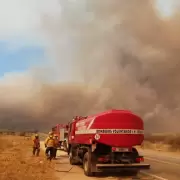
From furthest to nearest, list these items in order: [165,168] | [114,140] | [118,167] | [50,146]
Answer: [50,146]
[165,168]
[114,140]
[118,167]

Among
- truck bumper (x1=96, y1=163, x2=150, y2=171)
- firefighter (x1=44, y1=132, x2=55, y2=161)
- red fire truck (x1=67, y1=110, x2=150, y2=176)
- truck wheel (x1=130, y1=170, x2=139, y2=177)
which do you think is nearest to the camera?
truck bumper (x1=96, y1=163, x2=150, y2=171)

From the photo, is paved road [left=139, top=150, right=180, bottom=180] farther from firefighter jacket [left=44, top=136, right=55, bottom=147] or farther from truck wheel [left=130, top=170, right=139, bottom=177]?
firefighter jacket [left=44, top=136, right=55, bottom=147]

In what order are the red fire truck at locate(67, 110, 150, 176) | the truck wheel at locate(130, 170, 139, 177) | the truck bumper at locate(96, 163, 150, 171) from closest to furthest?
the truck bumper at locate(96, 163, 150, 171) → the red fire truck at locate(67, 110, 150, 176) → the truck wheel at locate(130, 170, 139, 177)

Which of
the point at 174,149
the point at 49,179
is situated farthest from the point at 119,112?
the point at 174,149

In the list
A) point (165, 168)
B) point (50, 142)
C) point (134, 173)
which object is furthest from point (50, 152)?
point (134, 173)

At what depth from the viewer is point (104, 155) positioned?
1527cm

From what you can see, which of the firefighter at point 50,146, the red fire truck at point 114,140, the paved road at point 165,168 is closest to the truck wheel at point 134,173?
the red fire truck at point 114,140

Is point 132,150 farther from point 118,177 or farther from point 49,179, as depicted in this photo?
point 49,179

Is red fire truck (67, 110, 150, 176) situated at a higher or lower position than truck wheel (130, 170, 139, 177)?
higher

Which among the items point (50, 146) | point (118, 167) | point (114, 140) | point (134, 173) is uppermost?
point (114, 140)

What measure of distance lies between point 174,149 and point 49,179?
3344 centimetres

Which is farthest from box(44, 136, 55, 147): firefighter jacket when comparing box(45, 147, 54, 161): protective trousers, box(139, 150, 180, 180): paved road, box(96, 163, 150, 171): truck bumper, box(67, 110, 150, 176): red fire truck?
box(96, 163, 150, 171): truck bumper

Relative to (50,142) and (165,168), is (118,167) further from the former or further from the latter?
(50,142)

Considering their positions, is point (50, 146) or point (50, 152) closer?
point (50, 146)
